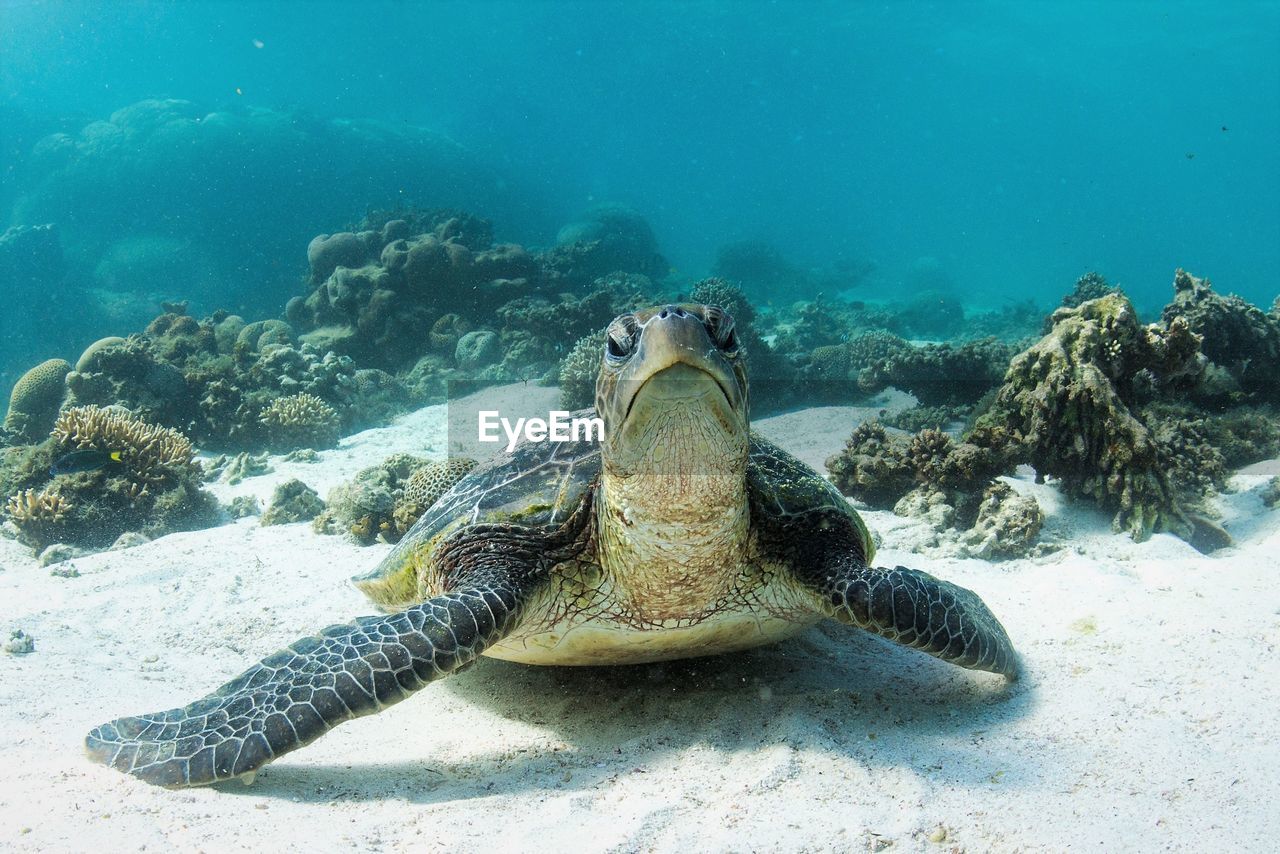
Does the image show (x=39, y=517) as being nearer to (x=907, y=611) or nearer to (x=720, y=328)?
(x=720, y=328)

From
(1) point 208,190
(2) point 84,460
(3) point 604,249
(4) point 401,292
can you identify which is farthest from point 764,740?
(1) point 208,190

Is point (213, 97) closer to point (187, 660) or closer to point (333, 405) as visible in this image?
point (333, 405)

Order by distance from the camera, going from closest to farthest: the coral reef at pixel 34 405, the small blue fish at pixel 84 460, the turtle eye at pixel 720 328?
the turtle eye at pixel 720 328
the small blue fish at pixel 84 460
the coral reef at pixel 34 405

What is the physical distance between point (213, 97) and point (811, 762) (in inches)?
4229

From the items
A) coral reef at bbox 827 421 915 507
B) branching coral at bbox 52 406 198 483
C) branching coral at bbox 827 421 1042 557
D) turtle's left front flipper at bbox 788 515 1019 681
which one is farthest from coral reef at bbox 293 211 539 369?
turtle's left front flipper at bbox 788 515 1019 681

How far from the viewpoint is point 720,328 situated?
214cm

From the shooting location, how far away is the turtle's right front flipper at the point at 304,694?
2186 millimetres

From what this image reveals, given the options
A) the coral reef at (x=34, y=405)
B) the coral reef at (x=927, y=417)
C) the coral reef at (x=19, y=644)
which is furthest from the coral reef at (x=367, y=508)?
the coral reef at (x=34, y=405)

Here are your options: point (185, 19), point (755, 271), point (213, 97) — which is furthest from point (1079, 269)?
point (185, 19)

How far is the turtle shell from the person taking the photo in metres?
3.18

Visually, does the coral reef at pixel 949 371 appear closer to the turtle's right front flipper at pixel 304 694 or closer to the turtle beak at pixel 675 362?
the turtle beak at pixel 675 362

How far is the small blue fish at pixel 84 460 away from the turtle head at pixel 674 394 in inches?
285

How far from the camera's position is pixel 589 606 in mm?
2861

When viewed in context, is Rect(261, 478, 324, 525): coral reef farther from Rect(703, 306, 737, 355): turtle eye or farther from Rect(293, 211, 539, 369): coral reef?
Rect(293, 211, 539, 369): coral reef
